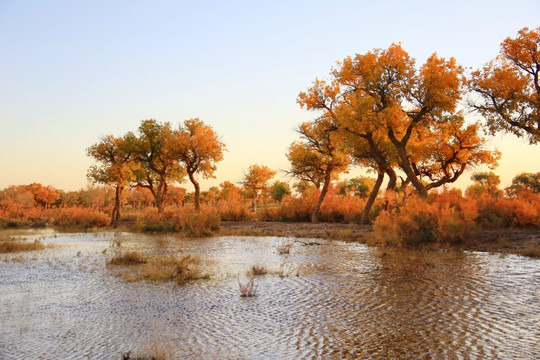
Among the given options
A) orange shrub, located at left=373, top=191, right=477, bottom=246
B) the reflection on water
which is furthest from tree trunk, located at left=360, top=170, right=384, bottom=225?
the reflection on water

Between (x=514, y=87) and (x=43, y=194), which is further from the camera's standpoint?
(x=43, y=194)

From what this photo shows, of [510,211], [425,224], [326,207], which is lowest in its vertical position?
[425,224]

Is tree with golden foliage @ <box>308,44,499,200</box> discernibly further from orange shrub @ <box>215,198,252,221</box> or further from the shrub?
orange shrub @ <box>215,198,252,221</box>

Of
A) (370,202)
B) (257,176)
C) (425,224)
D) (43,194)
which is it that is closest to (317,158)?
(370,202)

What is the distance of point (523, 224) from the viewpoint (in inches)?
773

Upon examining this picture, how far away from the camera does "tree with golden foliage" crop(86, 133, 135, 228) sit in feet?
135

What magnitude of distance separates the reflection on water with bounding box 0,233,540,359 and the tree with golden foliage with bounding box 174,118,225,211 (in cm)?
2524

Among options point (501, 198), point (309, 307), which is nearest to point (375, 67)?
point (501, 198)

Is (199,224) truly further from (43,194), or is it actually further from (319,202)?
(43,194)

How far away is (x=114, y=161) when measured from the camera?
138 ft

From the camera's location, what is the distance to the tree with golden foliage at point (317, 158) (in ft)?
115

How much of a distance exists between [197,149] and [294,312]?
106ft

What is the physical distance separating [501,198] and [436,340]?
57.2 feet

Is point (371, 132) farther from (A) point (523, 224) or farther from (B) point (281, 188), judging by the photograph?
(B) point (281, 188)
